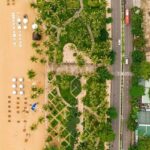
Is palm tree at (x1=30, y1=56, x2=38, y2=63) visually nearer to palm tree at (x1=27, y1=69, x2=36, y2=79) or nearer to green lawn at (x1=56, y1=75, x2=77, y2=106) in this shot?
palm tree at (x1=27, y1=69, x2=36, y2=79)

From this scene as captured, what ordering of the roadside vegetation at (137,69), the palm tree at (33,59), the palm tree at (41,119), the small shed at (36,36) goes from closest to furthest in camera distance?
the roadside vegetation at (137,69)
the small shed at (36,36)
the palm tree at (33,59)
the palm tree at (41,119)

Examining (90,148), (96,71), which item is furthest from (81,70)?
(90,148)

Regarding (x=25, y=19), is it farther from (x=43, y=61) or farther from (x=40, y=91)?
(x=40, y=91)

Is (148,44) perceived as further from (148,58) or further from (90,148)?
(90,148)

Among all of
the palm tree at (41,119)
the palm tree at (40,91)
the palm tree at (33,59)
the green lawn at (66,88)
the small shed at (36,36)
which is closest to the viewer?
the green lawn at (66,88)

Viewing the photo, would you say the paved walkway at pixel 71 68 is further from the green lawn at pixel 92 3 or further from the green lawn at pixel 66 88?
the green lawn at pixel 92 3

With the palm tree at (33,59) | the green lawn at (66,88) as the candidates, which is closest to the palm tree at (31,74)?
the palm tree at (33,59)

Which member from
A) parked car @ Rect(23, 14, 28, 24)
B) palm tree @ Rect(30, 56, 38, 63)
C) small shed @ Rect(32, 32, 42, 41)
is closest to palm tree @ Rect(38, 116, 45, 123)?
palm tree @ Rect(30, 56, 38, 63)

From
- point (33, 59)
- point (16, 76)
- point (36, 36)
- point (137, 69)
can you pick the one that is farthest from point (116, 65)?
point (16, 76)
